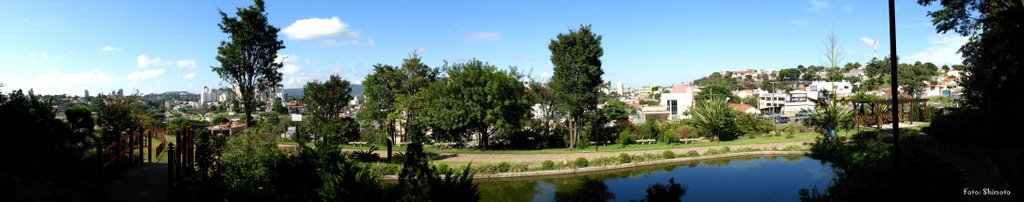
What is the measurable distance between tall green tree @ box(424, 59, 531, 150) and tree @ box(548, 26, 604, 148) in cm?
195

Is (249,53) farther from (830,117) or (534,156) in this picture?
Result: (830,117)

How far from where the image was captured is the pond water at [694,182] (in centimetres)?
1355

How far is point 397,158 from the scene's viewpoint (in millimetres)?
17703

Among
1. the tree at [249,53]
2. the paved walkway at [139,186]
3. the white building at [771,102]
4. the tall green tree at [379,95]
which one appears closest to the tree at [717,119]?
the tall green tree at [379,95]

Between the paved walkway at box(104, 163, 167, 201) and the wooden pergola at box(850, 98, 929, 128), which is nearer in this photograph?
the paved walkway at box(104, 163, 167, 201)

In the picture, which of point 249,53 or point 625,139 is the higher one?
point 249,53

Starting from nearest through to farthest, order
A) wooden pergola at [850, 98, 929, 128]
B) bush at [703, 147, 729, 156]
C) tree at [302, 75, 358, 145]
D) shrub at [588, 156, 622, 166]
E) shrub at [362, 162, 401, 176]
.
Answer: shrub at [362, 162, 401, 176] < shrub at [588, 156, 622, 166] < bush at [703, 147, 729, 156] < wooden pergola at [850, 98, 929, 128] < tree at [302, 75, 358, 145]

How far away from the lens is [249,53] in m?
20.1

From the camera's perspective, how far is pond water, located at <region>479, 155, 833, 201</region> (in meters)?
13.6

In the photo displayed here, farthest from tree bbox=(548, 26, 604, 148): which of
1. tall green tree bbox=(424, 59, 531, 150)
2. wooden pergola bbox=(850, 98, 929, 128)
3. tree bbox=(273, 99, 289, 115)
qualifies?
tree bbox=(273, 99, 289, 115)

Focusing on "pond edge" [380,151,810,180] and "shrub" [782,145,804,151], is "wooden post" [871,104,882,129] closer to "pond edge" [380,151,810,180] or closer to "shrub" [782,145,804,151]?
"shrub" [782,145,804,151]

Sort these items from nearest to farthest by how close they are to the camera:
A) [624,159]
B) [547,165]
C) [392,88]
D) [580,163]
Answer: [547,165]
[580,163]
[624,159]
[392,88]

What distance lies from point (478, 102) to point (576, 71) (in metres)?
4.65

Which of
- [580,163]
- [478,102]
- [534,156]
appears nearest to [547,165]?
[580,163]
